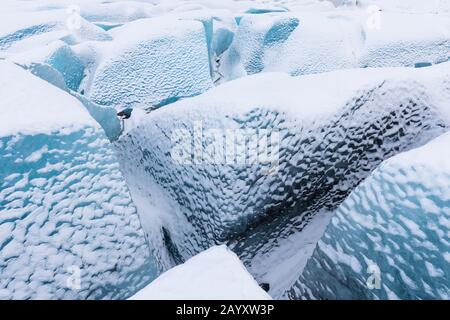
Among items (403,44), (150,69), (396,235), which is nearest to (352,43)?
(403,44)

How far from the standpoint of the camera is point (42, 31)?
5.27 ft

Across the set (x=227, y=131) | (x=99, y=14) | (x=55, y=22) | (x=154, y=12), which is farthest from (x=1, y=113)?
(x=154, y=12)

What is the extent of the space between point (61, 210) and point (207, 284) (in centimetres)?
23

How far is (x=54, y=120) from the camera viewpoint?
43 centimetres

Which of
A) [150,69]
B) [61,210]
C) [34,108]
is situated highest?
[34,108]

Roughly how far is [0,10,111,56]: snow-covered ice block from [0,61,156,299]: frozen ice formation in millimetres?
1148

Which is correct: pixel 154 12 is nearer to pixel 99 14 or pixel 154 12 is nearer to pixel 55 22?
pixel 99 14

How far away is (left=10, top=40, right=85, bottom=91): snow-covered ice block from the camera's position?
102cm

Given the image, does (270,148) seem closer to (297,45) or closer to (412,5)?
(297,45)

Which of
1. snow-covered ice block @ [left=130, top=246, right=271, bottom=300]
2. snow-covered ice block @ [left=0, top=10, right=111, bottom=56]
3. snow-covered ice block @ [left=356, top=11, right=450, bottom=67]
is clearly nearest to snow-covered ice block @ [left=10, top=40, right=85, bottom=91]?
snow-covered ice block @ [left=0, top=10, right=111, bottom=56]

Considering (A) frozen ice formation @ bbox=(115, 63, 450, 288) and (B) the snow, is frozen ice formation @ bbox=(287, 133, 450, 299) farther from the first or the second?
(B) the snow

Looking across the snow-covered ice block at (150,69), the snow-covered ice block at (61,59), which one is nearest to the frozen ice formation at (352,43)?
the snow-covered ice block at (150,69)
